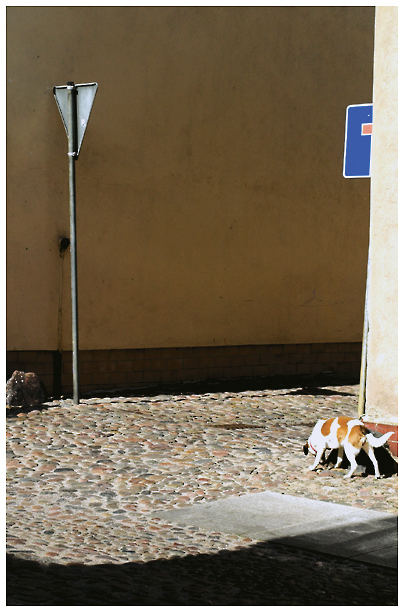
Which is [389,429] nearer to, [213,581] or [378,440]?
[378,440]

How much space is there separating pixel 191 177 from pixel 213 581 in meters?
8.05

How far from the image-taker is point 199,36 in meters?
12.4

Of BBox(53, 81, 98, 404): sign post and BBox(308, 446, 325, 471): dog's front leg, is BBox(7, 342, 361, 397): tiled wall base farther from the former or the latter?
BBox(308, 446, 325, 471): dog's front leg

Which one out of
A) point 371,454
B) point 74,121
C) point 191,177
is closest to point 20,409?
point 74,121

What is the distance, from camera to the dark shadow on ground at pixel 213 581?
469 cm

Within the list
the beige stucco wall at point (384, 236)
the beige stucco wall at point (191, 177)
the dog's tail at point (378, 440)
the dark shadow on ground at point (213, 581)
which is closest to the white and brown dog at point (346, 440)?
the dog's tail at point (378, 440)

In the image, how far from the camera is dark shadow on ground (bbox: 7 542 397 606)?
469cm

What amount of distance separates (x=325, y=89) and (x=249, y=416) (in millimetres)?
5613

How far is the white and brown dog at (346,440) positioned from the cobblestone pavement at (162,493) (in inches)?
5.6

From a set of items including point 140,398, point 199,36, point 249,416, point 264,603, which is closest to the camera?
point 264,603

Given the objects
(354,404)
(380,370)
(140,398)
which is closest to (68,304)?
(140,398)

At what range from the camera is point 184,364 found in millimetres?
12609

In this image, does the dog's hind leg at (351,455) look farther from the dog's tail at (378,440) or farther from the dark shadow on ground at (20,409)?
the dark shadow on ground at (20,409)
